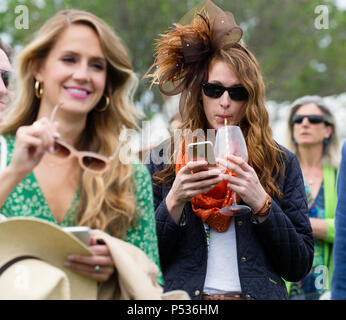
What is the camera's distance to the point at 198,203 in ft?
10.7

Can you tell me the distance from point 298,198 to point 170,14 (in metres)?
15.7

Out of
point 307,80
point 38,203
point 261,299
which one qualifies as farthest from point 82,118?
point 307,80

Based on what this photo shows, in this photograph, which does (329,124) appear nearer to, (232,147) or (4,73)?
(232,147)

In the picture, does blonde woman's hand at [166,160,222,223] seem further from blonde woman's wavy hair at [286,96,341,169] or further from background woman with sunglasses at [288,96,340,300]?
blonde woman's wavy hair at [286,96,341,169]

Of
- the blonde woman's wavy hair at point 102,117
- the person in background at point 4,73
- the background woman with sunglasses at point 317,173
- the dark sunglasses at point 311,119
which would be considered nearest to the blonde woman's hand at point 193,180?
the blonde woman's wavy hair at point 102,117

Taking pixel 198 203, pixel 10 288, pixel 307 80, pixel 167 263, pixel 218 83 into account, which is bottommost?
pixel 10 288

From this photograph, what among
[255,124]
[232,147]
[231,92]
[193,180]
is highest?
[231,92]

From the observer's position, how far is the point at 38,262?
2.16 metres

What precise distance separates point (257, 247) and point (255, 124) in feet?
2.16

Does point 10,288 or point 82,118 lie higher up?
point 82,118

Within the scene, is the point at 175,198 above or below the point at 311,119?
below

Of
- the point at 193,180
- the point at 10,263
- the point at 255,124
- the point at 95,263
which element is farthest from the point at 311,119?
the point at 10,263

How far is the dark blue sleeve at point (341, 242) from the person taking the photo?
7.70 feet

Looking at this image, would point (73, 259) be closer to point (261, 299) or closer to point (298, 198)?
point (261, 299)
